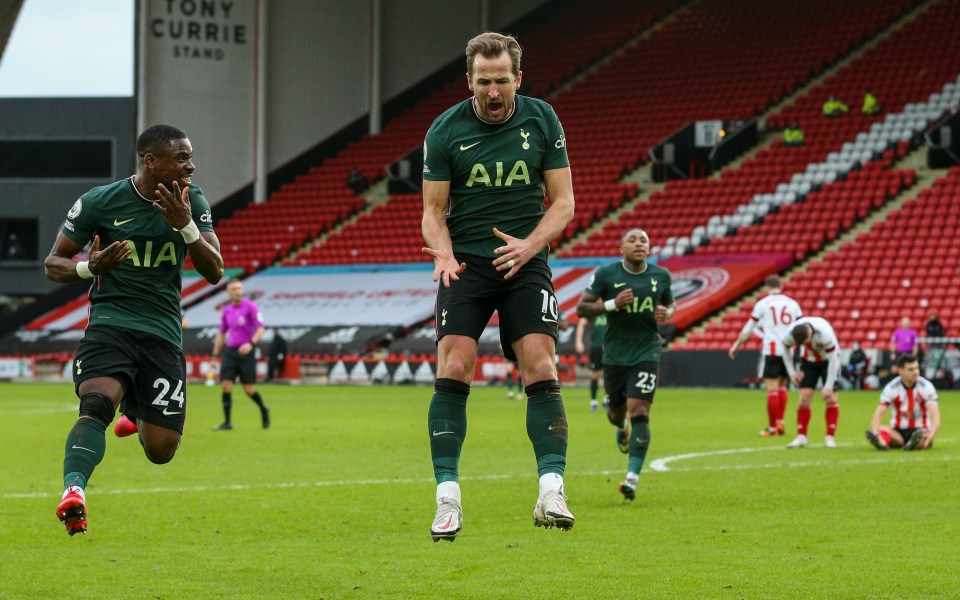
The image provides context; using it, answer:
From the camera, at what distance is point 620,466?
1520 centimetres

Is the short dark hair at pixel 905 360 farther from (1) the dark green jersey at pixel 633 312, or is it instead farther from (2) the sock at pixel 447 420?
(2) the sock at pixel 447 420

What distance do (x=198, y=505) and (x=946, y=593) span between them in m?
6.42

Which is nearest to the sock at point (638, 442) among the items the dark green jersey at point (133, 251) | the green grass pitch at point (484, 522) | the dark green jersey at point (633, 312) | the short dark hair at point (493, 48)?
the green grass pitch at point (484, 522)

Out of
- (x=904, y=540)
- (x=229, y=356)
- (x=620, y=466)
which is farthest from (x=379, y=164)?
(x=904, y=540)

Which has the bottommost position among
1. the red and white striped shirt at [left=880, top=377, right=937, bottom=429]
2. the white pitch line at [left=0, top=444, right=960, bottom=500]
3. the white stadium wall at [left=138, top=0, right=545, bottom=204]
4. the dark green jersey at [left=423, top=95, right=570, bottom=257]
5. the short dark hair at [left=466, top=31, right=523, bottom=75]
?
the white pitch line at [left=0, top=444, right=960, bottom=500]

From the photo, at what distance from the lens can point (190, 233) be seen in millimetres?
7715

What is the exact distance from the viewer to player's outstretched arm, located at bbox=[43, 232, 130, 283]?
24.6 feet

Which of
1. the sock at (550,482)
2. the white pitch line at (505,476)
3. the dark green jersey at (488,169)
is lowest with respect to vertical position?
the white pitch line at (505,476)

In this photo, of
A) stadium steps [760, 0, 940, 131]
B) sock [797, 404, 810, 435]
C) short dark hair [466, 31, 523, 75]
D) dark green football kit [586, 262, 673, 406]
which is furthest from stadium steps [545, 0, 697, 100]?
short dark hair [466, 31, 523, 75]

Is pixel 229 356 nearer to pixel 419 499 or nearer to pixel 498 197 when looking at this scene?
pixel 419 499

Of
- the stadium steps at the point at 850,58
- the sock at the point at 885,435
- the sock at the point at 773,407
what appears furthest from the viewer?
the stadium steps at the point at 850,58

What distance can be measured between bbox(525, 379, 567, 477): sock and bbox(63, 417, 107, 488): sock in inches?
88.0

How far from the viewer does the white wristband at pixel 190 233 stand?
7.69 metres

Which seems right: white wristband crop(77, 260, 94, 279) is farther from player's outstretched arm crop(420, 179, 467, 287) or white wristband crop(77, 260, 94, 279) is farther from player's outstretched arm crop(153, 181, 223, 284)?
player's outstretched arm crop(420, 179, 467, 287)
